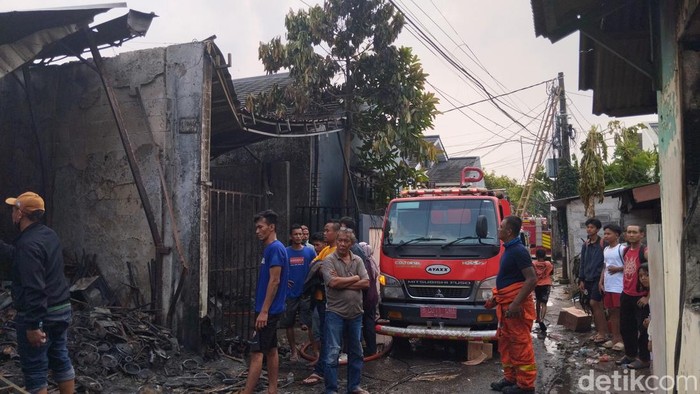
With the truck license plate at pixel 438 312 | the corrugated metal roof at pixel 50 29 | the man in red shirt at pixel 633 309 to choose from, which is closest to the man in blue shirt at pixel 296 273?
the truck license plate at pixel 438 312

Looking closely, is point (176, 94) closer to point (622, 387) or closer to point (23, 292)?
point (23, 292)

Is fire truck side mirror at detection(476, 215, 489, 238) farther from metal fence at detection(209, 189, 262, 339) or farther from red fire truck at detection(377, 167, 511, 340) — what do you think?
metal fence at detection(209, 189, 262, 339)

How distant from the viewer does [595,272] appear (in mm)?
8148

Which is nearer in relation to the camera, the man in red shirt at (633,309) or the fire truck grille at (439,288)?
the man in red shirt at (633,309)

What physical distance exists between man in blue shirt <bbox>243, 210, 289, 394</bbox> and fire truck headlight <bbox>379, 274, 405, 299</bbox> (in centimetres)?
269

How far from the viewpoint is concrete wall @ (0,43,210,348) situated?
7020mm

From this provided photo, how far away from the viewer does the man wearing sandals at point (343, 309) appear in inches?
212

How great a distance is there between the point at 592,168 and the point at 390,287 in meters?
7.27

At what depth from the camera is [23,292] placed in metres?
4.18

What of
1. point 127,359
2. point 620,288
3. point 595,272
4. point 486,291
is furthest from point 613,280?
point 127,359

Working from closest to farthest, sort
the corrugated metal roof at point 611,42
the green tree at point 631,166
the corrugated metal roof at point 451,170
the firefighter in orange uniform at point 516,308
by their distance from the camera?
the corrugated metal roof at point 611,42 → the firefighter in orange uniform at point 516,308 → the green tree at point 631,166 → the corrugated metal roof at point 451,170

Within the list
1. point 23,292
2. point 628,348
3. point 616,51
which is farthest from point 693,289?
point 23,292

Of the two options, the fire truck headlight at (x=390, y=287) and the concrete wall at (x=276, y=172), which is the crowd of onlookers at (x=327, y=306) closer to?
the fire truck headlight at (x=390, y=287)

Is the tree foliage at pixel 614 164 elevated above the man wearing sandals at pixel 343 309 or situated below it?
above
